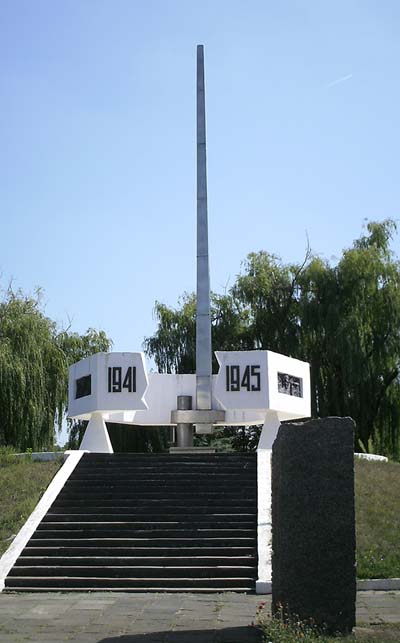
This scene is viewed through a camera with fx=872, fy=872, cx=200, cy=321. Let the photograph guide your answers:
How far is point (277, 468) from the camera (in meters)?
9.23

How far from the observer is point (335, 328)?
90.8ft

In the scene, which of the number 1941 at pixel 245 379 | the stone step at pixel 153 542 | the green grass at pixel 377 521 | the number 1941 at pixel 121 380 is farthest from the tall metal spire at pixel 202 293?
the stone step at pixel 153 542

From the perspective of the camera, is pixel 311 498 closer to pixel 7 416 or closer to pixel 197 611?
pixel 197 611

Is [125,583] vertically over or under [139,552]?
under

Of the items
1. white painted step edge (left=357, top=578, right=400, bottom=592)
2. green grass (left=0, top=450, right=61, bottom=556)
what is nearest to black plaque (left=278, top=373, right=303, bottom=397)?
green grass (left=0, top=450, right=61, bottom=556)

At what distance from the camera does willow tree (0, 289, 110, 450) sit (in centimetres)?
2661

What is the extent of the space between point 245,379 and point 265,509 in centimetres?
546

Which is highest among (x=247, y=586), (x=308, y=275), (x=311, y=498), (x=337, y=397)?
(x=308, y=275)

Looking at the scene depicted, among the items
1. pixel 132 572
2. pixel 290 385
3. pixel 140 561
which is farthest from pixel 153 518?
pixel 290 385

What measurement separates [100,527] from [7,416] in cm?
1244

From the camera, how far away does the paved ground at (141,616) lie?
27.8 feet

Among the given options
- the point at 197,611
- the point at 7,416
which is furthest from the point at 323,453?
the point at 7,416

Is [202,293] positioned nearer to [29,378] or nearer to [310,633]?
[29,378]

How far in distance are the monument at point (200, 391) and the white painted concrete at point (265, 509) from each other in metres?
0.04
